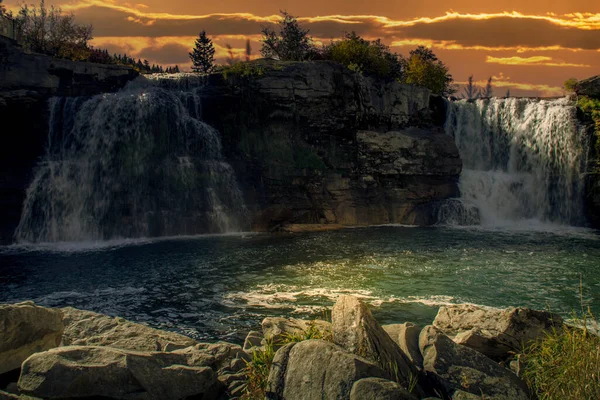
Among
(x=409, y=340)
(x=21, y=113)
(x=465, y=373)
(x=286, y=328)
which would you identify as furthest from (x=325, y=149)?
(x=465, y=373)

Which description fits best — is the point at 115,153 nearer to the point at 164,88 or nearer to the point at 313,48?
the point at 164,88

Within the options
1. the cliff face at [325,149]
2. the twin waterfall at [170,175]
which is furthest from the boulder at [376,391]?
the cliff face at [325,149]

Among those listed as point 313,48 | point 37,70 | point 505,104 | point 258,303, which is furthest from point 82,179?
point 505,104

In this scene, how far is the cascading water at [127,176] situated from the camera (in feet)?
95.5

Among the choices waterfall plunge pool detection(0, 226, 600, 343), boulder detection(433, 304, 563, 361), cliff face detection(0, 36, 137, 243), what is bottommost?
waterfall plunge pool detection(0, 226, 600, 343)

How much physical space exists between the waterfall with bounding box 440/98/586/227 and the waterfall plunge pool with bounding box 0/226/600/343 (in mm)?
6097

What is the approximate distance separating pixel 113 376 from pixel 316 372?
287 cm

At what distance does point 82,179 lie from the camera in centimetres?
2972

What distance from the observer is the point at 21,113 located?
30172 mm

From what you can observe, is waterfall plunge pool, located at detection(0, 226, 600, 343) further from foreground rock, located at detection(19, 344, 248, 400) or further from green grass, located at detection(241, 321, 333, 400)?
foreground rock, located at detection(19, 344, 248, 400)

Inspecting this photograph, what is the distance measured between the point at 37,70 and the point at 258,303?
23.0 meters

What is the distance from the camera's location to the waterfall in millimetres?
34375

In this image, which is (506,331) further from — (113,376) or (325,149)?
(325,149)

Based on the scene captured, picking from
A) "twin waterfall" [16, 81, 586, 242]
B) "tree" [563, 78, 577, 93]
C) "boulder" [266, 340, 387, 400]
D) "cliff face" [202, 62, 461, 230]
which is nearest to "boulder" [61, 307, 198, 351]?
"boulder" [266, 340, 387, 400]
